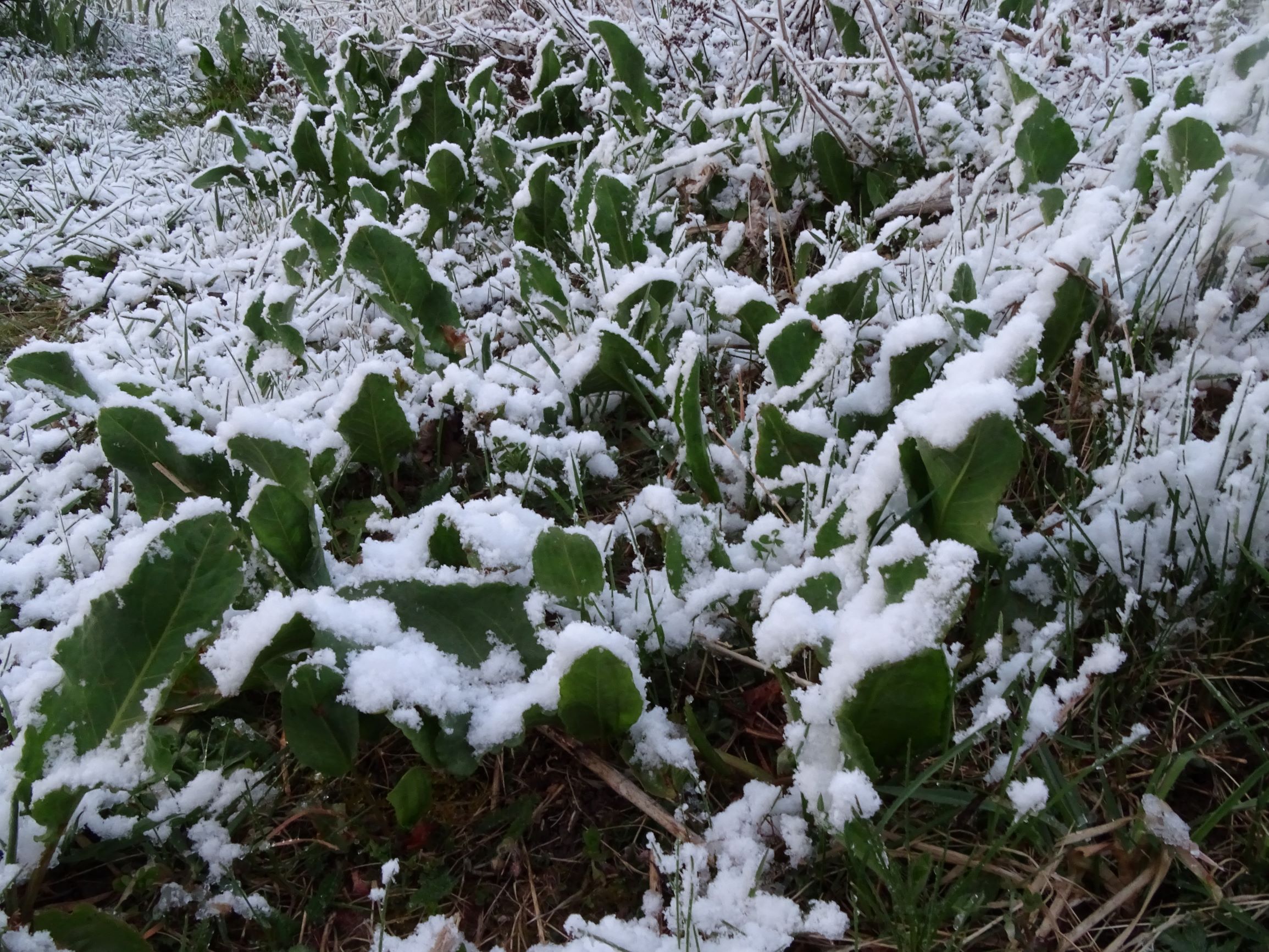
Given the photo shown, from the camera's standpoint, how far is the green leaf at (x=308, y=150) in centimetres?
249

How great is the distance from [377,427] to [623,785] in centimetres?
73

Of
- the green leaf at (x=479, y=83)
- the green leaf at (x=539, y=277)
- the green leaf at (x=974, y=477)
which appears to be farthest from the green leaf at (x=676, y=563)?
the green leaf at (x=479, y=83)

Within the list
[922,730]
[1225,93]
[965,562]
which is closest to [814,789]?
[922,730]

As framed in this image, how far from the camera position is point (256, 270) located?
83.9 inches

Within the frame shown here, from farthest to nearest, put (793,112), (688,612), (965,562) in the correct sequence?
1. (793,112)
2. (688,612)
3. (965,562)

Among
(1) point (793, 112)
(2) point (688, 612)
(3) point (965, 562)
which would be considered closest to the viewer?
(3) point (965, 562)

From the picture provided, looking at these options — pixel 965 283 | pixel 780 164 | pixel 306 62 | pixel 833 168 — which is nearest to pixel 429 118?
pixel 306 62

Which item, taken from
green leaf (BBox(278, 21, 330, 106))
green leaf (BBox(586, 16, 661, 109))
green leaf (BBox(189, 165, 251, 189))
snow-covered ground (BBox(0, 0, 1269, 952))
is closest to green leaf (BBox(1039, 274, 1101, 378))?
snow-covered ground (BBox(0, 0, 1269, 952))

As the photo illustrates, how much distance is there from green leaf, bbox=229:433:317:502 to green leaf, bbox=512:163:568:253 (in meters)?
1.02

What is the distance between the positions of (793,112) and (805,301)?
3.77 feet

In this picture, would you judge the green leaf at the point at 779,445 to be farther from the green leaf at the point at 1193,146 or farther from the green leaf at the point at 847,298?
the green leaf at the point at 1193,146

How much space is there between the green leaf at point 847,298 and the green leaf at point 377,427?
2.25 ft

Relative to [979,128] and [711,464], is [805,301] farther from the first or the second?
[979,128]

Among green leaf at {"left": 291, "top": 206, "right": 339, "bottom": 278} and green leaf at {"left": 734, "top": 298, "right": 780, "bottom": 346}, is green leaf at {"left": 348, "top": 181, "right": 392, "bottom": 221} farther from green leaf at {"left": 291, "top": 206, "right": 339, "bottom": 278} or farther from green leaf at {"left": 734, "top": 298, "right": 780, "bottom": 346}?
green leaf at {"left": 734, "top": 298, "right": 780, "bottom": 346}
